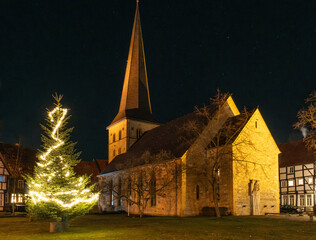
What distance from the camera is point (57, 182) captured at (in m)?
17.8

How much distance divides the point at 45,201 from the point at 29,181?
2135 millimetres

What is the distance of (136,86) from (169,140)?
1589cm

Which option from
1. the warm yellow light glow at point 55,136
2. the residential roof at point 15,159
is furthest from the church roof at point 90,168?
the warm yellow light glow at point 55,136

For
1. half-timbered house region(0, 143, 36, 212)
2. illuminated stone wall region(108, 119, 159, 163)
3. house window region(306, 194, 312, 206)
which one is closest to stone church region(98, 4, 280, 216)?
illuminated stone wall region(108, 119, 159, 163)

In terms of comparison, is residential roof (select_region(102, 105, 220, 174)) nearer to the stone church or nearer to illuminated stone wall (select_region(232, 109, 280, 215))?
the stone church

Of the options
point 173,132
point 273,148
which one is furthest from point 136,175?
point 273,148

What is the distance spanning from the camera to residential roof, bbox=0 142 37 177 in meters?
43.3

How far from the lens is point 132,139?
Result: 47688 millimetres

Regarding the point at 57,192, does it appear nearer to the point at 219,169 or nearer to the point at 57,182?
the point at 57,182

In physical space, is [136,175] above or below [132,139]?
below

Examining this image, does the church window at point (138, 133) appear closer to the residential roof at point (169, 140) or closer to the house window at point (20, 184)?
the residential roof at point (169, 140)

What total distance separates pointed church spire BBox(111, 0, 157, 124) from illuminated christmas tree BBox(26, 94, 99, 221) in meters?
29.1

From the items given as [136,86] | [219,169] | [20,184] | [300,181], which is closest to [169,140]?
[219,169]

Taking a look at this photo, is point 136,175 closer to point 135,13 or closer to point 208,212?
point 208,212
